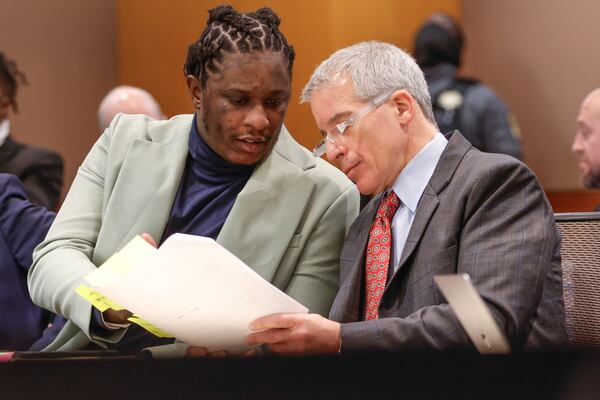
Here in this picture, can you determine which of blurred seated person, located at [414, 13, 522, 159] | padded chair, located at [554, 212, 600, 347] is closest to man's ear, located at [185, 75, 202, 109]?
padded chair, located at [554, 212, 600, 347]

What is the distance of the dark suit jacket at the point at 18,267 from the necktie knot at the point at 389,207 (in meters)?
0.95

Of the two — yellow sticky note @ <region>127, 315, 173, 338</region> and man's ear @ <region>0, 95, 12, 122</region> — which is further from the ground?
man's ear @ <region>0, 95, 12, 122</region>

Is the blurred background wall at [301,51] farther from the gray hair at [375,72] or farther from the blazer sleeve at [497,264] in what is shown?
the blazer sleeve at [497,264]

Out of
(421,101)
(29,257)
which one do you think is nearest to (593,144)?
(421,101)

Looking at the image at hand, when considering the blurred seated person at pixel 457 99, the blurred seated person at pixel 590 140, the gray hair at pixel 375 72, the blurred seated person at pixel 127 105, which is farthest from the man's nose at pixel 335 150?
the blurred seated person at pixel 127 105

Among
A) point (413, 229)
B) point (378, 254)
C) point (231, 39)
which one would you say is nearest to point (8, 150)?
point (231, 39)

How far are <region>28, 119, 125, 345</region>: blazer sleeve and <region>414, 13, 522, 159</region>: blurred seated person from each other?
2.20 m

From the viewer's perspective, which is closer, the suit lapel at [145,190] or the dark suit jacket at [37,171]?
the suit lapel at [145,190]

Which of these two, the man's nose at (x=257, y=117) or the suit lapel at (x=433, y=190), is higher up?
the man's nose at (x=257, y=117)

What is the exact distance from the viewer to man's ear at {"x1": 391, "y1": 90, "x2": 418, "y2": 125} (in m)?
2.21

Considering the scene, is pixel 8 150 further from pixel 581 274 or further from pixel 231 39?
pixel 581 274

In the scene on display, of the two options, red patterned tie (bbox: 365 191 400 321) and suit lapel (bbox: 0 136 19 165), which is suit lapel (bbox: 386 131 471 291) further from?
suit lapel (bbox: 0 136 19 165)

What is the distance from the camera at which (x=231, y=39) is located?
2.32 meters

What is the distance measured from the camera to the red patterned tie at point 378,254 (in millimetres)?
2121
